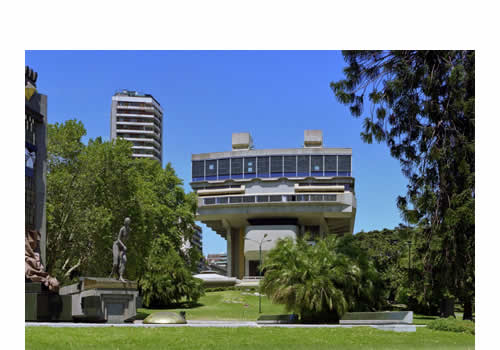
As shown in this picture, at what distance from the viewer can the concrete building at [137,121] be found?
12212cm

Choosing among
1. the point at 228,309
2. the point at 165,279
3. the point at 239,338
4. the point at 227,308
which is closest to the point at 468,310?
the point at 239,338

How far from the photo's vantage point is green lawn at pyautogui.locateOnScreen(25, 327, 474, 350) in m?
16.0

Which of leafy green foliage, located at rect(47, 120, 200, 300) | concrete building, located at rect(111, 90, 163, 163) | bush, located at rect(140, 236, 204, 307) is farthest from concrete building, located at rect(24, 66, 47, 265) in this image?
concrete building, located at rect(111, 90, 163, 163)

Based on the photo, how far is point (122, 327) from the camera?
63.2ft

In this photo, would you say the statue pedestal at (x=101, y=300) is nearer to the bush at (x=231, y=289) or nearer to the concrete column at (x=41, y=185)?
the concrete column at (x=41, y=185)

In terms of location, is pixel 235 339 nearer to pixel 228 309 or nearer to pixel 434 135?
pixel 434 135

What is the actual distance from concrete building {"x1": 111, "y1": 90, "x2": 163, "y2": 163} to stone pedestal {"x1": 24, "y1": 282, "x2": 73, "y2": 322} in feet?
326

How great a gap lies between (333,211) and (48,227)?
4983cm

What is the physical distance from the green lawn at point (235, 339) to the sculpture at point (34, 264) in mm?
4099

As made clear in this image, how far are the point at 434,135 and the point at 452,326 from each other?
6209 mm

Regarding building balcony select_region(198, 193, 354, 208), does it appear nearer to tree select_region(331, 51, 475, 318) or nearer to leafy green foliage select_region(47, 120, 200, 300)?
leafy green foliage select_region(47, 120, 200, 300)

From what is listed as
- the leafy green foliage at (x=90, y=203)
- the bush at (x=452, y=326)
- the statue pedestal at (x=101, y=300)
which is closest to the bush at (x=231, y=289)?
the leafy green foliage at (x=90, y=203)
